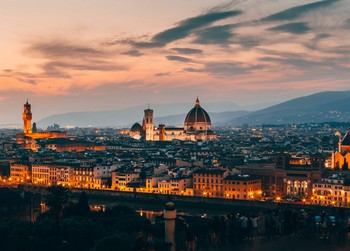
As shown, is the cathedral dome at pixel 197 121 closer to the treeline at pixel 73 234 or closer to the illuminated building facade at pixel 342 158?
the illuminated building facade at pixel 342 158

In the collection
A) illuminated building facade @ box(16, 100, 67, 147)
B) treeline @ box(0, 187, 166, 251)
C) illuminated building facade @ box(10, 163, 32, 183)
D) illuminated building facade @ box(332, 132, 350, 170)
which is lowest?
treeline @ box(0, 187, 166, 251)

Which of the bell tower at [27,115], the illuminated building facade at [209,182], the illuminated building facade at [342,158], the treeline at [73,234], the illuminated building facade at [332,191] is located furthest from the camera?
the bell tower at [27,115]

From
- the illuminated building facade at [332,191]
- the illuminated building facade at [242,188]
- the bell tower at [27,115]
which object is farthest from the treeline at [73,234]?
the bell tower at [27,115]

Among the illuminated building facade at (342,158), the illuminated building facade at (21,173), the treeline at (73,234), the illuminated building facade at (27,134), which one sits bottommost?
the treeline at (73,234)

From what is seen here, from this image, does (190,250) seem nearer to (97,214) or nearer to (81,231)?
(81,231)

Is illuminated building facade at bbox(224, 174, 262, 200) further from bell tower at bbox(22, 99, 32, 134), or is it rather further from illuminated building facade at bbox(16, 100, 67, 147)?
bell tower at bbox(22, 99, 32, 134)

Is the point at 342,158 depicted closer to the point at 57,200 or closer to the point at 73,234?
the point at 57,200

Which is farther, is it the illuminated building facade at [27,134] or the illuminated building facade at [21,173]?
the illuminated building facade at [27,134]

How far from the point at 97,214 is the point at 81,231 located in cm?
973

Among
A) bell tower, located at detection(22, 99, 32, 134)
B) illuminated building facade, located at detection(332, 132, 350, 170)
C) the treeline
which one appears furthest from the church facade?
the treeline

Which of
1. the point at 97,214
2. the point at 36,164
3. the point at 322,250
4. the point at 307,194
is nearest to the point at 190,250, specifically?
the point at 322,250

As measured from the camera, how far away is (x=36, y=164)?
8638cm

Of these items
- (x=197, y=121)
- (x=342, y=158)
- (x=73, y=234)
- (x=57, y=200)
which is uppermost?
(x=197, y=121)

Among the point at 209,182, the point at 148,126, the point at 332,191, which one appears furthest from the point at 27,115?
the point at 332,191
